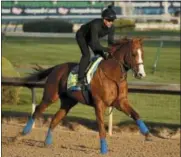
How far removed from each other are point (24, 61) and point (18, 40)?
43.7 feet

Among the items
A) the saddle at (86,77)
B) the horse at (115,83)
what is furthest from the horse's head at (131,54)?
the saddle at (86,77)

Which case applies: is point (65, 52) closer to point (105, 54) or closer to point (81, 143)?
point (81, 143)

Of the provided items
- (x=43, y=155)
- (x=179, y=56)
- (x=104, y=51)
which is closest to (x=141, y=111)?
(x=104, y=51)

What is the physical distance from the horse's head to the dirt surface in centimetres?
105

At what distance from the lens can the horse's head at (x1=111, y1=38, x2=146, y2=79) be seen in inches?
A: 315

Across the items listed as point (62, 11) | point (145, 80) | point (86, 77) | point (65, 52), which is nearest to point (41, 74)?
point (86, 77)

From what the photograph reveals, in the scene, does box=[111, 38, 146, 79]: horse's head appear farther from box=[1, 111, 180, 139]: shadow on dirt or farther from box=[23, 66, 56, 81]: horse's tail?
box=[1, 111, 180, 139]: shadow on dirt

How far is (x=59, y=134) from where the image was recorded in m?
9.91

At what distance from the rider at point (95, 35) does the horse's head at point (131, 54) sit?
0.17 meters

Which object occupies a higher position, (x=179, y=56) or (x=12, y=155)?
(x=12, y=155)

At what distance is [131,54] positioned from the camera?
26.9 feet

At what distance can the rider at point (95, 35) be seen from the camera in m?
8.28

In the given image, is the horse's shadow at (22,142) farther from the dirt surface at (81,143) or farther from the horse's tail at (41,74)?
the horse's tail at (41,74)

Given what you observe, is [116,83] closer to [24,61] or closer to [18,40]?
[24,61]
